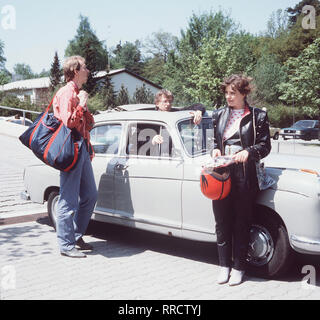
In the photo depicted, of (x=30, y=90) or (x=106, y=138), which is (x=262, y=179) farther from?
(x=30, y=90)

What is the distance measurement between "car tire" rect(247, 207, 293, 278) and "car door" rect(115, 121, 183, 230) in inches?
33.7

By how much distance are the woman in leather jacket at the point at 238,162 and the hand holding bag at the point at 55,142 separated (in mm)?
1596

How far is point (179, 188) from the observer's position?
468 cm

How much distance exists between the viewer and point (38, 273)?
459 centimetres

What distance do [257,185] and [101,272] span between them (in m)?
1.91

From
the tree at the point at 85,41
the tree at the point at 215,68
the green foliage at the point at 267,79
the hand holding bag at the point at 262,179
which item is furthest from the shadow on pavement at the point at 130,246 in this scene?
the tree at the point at 85,41

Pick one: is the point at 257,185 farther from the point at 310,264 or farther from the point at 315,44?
the point at 315,44

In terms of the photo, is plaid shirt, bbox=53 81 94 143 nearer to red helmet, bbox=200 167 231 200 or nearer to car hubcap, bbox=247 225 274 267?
red helmet, bbox=200 167 231 200

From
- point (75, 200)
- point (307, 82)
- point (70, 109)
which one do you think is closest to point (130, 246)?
point (75, 200)

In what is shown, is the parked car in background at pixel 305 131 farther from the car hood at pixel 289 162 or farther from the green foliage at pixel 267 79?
the car hood at pixel 289 162

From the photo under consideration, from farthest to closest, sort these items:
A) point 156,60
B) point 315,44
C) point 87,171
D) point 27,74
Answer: point 27,74, point 156,60, point 315,44, point 87,171
